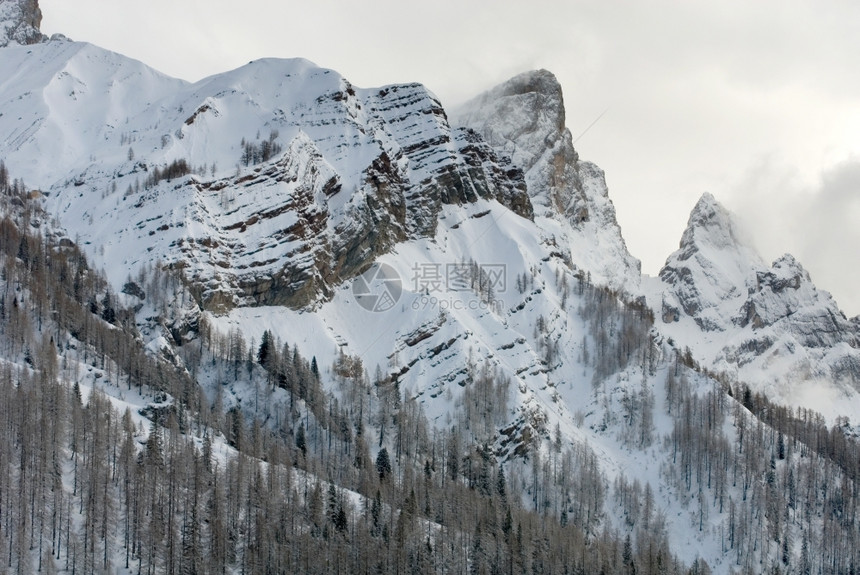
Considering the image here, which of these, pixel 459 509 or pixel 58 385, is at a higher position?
pixel 58 385

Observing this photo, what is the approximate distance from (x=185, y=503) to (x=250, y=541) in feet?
34.1

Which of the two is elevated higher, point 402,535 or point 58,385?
point 58,385

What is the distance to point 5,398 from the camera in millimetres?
176125

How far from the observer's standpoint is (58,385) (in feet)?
598

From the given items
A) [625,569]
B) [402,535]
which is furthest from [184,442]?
[625,569]

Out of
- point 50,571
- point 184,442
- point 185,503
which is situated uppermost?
point 184,442

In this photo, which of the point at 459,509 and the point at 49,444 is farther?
the point at 459,509

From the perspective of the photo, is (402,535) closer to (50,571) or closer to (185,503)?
(185,503)

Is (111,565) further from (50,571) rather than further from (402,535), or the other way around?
(402,535)

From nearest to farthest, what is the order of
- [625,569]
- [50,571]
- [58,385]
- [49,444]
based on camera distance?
1. [50,571]
2. [49,444]
3. [58,385]
4. [625,569]

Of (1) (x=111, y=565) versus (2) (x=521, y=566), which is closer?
(1) (x=111, y=565)

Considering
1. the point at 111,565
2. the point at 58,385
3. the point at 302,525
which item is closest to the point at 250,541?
the point at 302,525

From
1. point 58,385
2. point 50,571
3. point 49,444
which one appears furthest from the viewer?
point 58,385

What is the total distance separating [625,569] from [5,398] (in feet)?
317
